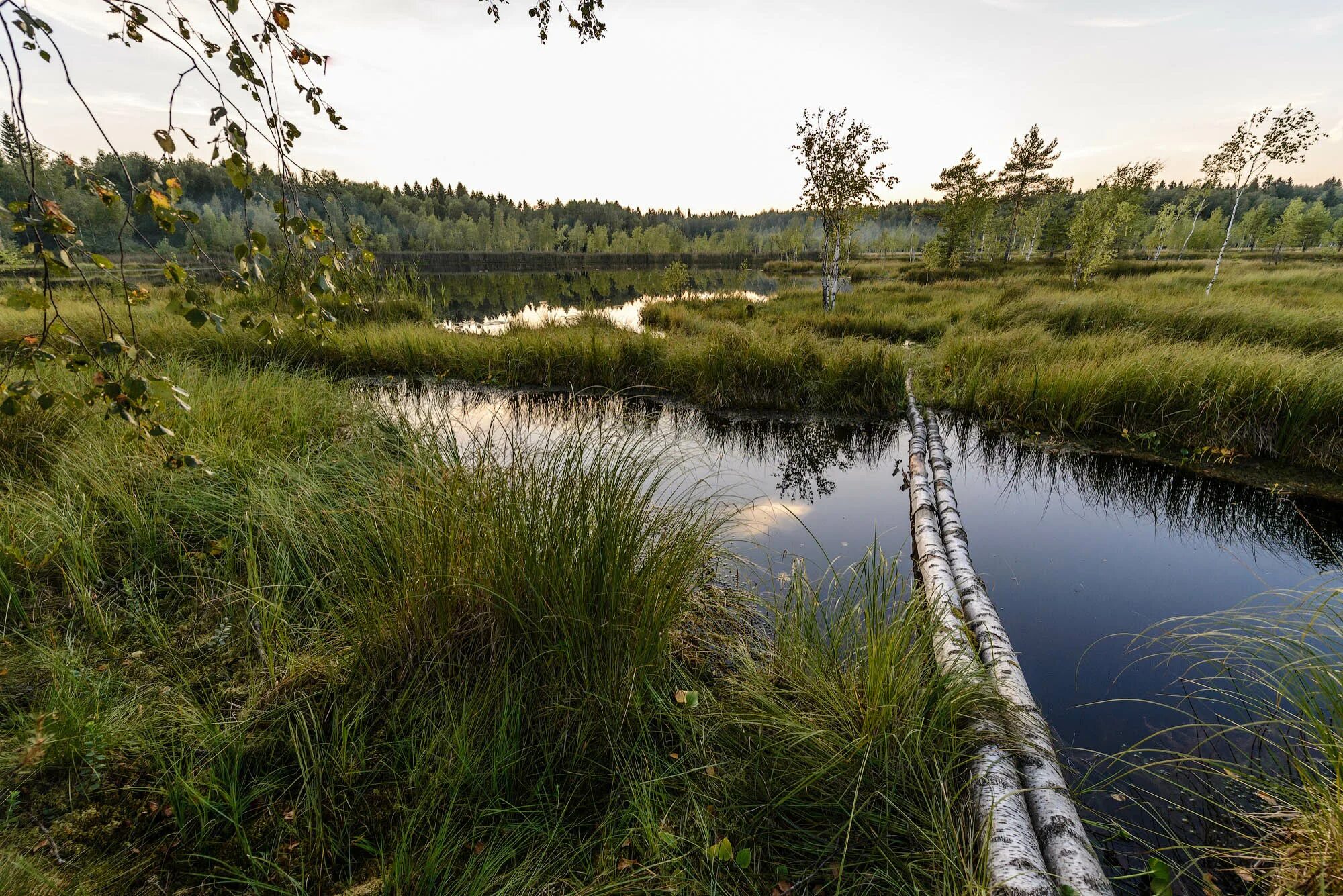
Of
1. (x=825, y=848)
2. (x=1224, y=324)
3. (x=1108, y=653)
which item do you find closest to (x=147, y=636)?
(x=825, y=848)

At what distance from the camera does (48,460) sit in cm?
395

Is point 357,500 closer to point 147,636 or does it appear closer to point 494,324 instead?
point 147,636

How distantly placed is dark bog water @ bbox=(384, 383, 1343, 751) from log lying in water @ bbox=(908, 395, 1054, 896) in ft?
2.00

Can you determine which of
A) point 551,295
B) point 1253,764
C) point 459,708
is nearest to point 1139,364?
point 1253,764

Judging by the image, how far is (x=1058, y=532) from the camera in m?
4.67

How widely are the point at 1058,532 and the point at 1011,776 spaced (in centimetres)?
Result: 347

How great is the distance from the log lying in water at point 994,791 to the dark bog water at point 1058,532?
0.61 meters

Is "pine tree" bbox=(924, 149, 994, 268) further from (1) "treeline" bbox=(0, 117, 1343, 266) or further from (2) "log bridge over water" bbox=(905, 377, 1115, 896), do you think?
(2) "log bridge over water" bbox=(905, 377, 1115, 896)

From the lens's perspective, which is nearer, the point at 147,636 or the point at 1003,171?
the point at 147,636

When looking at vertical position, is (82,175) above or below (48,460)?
above

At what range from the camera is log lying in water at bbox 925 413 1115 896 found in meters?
1.76

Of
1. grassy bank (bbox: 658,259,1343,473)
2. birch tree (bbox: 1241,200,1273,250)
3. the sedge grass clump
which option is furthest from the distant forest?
the sedge grass clump

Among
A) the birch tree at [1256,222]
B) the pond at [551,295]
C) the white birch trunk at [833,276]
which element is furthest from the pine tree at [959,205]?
the birch tree at [1256,222]

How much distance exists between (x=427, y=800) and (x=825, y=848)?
1489 mm
